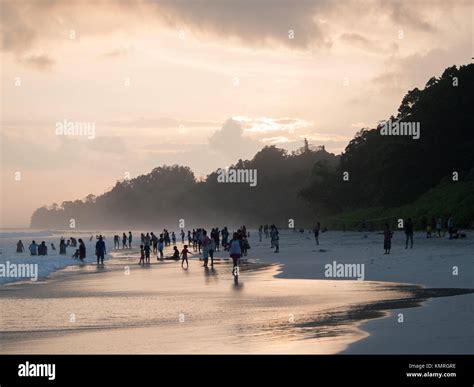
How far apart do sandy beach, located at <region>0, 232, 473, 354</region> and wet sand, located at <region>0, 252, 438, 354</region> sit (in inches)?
0.9

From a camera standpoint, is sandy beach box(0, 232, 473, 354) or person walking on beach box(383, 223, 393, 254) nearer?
sandy beach box(0, 232, 473, 354)

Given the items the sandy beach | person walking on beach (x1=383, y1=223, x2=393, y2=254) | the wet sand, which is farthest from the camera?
person walking on beach (x1=383, y1=223, x2=393, y2=254)

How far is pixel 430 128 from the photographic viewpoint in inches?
2997

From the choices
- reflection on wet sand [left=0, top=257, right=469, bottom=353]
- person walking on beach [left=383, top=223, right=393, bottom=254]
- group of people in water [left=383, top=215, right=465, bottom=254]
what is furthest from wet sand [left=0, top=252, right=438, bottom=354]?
group of people in water [left=383, top=215, right=465, bottom=254]

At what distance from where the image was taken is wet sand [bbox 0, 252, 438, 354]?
43.2ft

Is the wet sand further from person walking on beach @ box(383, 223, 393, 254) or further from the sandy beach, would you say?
person walking on beach @ box(383, 223, 393, 254)

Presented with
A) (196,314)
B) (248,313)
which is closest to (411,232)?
(248,313)

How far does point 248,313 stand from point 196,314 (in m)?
1.25

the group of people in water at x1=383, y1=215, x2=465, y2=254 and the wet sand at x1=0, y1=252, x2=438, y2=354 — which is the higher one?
the group of people in water at x1=383, y1=215, x2=465, y2=254

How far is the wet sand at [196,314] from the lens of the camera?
13.2 metres

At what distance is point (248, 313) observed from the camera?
1736cm

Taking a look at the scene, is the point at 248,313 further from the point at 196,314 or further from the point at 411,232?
the point at 411,232
